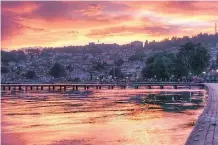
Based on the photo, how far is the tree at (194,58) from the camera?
138 m

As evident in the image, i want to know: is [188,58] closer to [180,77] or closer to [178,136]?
[180,77]

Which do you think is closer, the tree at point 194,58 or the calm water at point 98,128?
the calm water at point 98,128

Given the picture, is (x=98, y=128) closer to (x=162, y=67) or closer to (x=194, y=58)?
(x=162, y=67)

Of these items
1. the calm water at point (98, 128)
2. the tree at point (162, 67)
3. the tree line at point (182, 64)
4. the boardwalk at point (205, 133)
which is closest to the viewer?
the boardwalk at point (205, 133)

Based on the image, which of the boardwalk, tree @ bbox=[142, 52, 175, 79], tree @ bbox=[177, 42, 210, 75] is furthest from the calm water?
tree @ bbox=[177, 42, 210, 75]

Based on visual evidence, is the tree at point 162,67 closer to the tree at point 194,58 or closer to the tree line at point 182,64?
the tree line at point 182,64

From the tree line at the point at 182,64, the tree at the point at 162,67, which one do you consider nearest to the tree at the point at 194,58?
the tree line at the point at 182,64

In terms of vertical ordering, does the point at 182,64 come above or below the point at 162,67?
above

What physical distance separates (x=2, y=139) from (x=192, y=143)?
1329cm

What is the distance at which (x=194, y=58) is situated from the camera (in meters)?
138

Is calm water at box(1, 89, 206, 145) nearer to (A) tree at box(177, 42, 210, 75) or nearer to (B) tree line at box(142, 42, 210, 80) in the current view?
(B) tree line at box(142, 42, 210, 80)

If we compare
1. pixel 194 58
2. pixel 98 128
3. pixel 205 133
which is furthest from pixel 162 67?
pixel 205 133

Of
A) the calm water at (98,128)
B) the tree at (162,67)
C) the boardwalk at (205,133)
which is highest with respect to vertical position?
the tree at (162,67)

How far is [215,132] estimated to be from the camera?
17.9m
